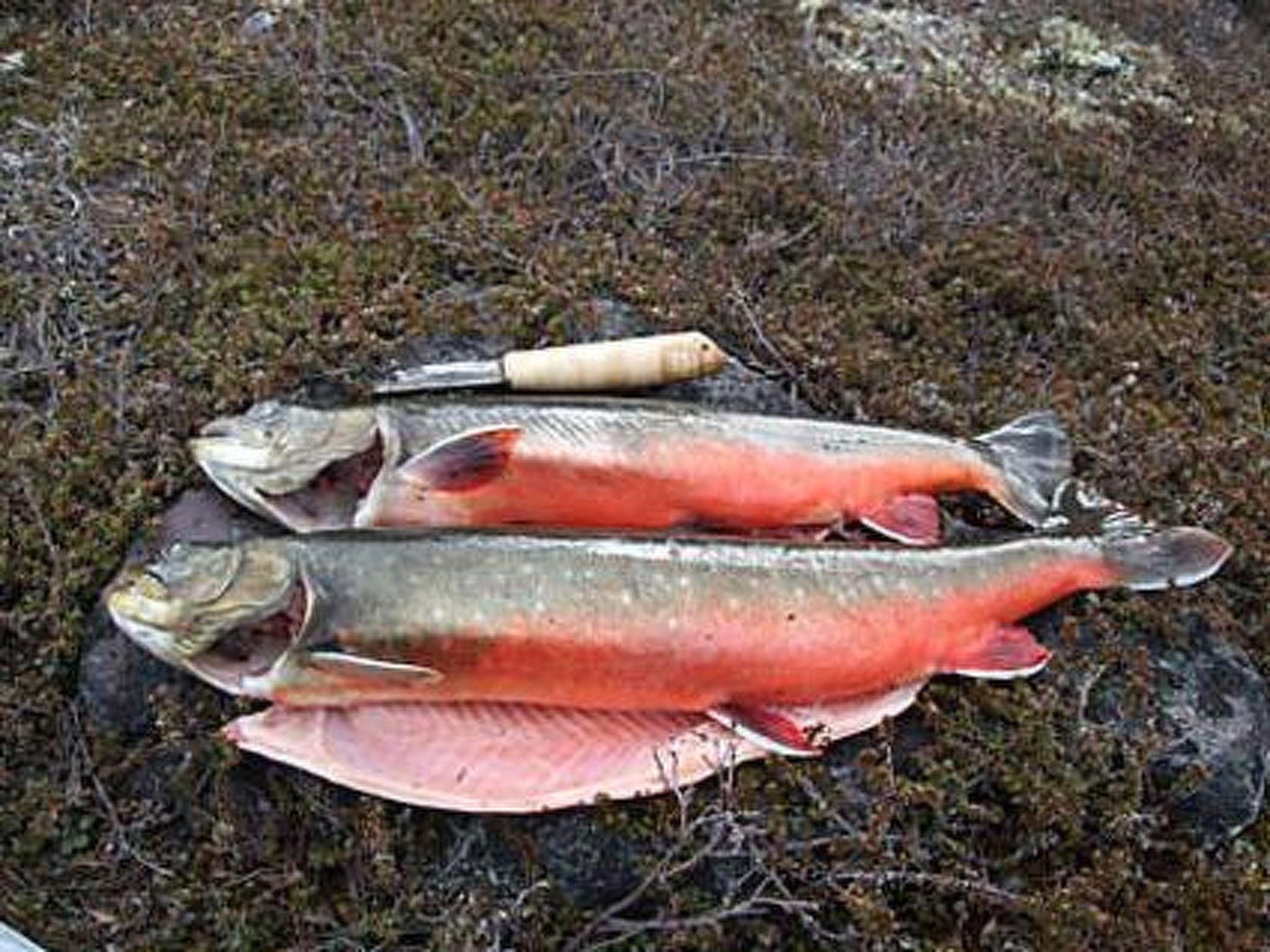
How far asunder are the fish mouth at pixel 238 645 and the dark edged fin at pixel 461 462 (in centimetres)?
50

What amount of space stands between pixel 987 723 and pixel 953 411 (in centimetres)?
155

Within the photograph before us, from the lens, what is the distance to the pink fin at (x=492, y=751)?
348 centimetres

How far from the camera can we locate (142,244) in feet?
18.1

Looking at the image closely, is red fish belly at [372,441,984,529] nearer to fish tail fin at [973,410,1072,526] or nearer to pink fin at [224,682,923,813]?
fish tail fin at [973,410,1072,526]

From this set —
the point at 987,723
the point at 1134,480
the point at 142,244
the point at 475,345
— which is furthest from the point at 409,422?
the point at 1134,480

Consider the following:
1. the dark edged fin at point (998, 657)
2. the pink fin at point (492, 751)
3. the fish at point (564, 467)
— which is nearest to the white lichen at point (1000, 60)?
the fish at point (564, 467)

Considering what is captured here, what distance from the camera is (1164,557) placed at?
14.0ft

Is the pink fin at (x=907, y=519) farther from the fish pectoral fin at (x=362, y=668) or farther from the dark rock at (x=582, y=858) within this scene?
the fish pectoral fin at (x=362, y=668)

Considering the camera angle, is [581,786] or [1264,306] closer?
[581,786]

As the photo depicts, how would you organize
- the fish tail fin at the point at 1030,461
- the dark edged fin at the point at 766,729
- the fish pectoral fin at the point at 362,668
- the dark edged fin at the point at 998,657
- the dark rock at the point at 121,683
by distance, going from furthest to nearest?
the fish tail fin at the point at 1030,461 < the dark edged fin at the point at 998,657 < the dark rock at the point at 121,683 < the dark edged fin at the point at 766,729 < the fish pectoral fin at the point at 362,668

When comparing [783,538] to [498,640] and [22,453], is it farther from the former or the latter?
[22,453]

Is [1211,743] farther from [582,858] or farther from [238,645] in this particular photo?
[238,645]

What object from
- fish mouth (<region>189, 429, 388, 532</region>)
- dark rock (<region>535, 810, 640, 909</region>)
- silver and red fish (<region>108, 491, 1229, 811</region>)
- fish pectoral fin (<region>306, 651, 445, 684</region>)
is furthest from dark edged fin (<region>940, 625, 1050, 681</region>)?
fish mouth (<region>189, 429, 388, 532</region>)

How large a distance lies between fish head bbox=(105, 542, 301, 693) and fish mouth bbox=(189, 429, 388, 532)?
15.5 inches
